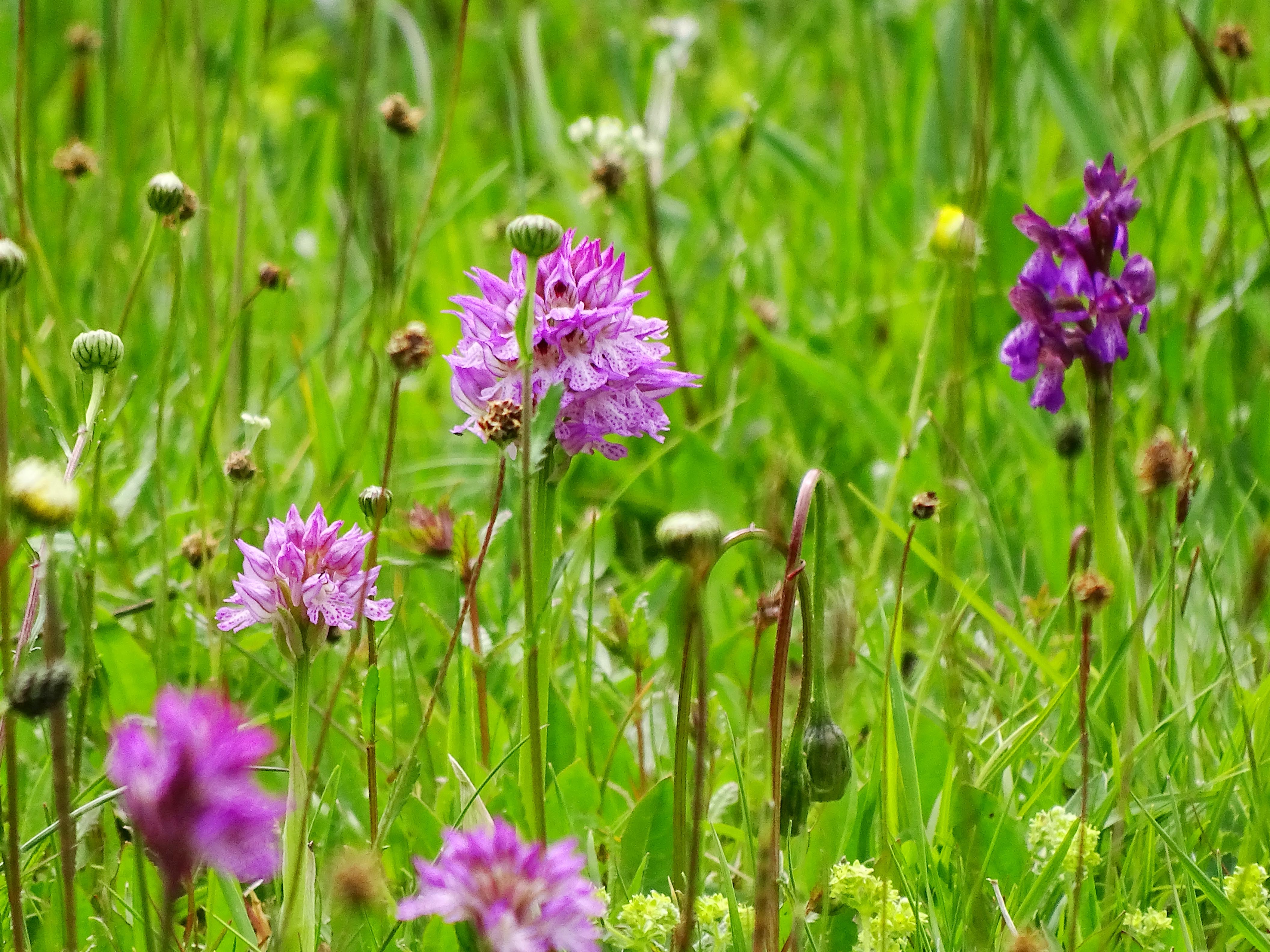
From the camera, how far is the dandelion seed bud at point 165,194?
57.7 inches

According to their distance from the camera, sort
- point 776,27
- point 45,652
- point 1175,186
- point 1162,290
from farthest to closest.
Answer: point 776,27 → point 1162,290 → point 1175,186 → point 45,652

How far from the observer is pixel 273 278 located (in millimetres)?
1924

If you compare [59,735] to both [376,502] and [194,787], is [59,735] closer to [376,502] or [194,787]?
[194,787]

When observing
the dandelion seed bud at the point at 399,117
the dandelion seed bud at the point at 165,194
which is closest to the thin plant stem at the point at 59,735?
the dandelion seed bud at the point at 165,194

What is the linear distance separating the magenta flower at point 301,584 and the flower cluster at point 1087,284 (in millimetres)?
763

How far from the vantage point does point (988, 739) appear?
→ 1.49 meters

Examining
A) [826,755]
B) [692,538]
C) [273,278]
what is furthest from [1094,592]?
[273,278]

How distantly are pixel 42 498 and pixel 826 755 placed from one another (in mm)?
620

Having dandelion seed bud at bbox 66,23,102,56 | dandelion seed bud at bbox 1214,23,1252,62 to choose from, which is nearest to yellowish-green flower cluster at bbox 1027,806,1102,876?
dandelion seed bud at bbox 1214,23,1252,62

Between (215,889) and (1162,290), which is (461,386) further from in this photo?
(1162,290)

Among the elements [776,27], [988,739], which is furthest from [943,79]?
[988,739]

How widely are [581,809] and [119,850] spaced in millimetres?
433

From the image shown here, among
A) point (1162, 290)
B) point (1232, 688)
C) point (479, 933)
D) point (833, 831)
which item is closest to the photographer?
point (479, 933)

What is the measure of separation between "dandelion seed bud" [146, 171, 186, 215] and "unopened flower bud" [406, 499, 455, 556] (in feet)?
1.37
